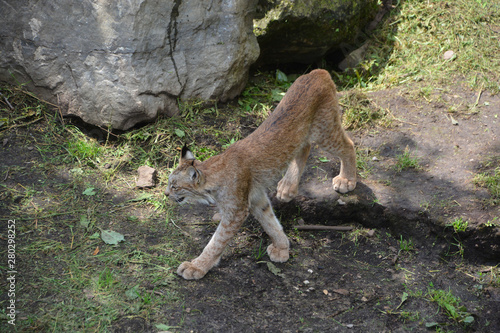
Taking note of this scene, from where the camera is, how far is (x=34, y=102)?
5.89 meters

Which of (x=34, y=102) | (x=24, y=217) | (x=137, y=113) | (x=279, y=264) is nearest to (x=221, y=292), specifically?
(x=279, y=264)

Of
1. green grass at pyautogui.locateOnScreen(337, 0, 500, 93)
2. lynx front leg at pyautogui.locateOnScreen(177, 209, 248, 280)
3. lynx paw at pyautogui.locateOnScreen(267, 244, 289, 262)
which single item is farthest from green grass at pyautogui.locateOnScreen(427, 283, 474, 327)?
green grass at pyautogui.locateOnScreen(337, 0, 500, 93)

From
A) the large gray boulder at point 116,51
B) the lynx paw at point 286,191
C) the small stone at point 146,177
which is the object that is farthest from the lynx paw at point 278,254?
the large gray boulder at point 116,51

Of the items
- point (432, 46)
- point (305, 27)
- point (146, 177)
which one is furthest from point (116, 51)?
point (432, 46)

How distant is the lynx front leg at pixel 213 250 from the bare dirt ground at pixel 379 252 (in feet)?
0.31

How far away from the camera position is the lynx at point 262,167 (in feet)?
14.1

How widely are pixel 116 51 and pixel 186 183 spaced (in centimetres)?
227

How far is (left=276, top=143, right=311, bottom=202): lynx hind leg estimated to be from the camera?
5.22 meters

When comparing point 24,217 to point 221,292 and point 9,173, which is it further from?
point 221,292

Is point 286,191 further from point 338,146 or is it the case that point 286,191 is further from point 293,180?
point 338,146

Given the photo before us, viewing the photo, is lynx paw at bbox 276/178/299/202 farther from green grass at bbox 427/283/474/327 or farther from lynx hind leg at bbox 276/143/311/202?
green grass at bbox 427/283/474/327

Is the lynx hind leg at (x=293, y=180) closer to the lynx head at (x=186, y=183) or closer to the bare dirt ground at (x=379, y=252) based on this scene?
the bare dirt ground at (x=379, y=252)

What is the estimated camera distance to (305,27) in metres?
6.71

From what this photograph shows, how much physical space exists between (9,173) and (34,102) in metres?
1.16
